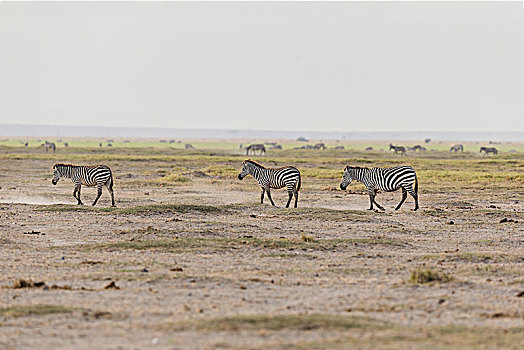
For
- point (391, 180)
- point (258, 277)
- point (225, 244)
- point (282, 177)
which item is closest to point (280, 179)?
point (282, 177)

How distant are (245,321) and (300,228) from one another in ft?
37.7

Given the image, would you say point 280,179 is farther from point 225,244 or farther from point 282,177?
point 225,244

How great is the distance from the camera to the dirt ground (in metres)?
9.64

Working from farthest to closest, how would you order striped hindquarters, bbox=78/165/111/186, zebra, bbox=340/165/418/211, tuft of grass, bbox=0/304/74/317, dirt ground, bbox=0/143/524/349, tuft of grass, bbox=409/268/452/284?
striped hindquarters, bbox=78/165/111/186
zebra, bbox=340/165/418/211
tuft of grass, bbox=409/268/452/284
tuft of grass, bbox=0/304/74/317
dirt ground, bbox=0/143/524/349

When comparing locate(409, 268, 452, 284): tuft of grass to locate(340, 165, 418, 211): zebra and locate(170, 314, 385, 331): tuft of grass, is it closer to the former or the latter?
locate(170, 314, 385, 331): tuft of grass

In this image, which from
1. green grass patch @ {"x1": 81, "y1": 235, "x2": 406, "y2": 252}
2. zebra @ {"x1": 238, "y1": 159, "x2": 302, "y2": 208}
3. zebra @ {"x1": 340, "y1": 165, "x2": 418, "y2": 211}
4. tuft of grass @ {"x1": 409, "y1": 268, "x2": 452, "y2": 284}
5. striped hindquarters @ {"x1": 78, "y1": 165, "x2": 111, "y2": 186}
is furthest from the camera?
striped hindquarters @ {"x1": 78, "y1": 165, "x2": 111, "y2": 186}

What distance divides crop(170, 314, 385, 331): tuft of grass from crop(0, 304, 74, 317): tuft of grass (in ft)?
6.15

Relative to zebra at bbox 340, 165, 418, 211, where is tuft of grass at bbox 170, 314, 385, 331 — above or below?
below

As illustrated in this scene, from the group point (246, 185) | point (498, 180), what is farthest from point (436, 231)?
point (498, 180)

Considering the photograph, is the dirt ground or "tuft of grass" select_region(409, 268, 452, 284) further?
"tuft of grass" select_region(409, 268, 452, 284)

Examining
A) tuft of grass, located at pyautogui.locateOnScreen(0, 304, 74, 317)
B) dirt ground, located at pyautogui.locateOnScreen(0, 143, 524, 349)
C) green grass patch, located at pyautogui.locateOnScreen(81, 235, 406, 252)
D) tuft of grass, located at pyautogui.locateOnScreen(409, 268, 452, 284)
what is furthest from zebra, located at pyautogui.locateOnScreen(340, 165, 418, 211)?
tuft of grass, located at pyautogui.locateOnScreen(0, 304, 74, 317)

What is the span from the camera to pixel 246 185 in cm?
3959

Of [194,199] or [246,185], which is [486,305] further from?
[246,185]

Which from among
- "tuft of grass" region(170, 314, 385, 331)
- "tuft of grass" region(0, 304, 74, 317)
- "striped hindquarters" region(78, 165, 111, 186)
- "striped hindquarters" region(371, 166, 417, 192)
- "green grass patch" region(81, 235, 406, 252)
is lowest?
"green grass patch" region(81, 235, 406, 252)
